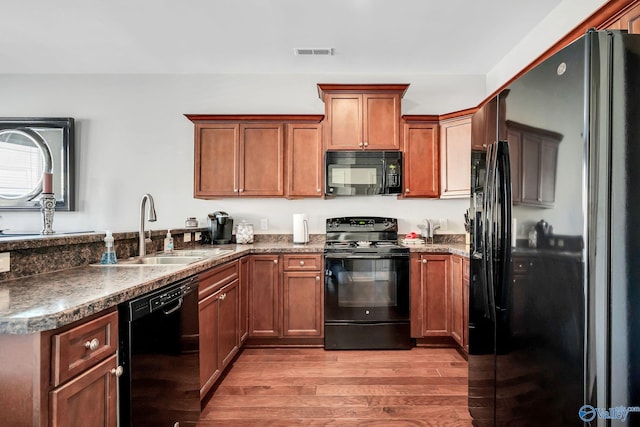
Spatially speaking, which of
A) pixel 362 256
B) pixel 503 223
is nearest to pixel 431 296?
pixel 362 256

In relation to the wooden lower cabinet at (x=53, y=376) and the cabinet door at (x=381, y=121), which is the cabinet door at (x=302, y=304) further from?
the wooden lower cabinet at (x=53, y=376)

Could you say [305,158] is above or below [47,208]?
above

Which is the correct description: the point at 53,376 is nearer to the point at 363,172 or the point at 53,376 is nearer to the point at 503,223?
the point at 503,223

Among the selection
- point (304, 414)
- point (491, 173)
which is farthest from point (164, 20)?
point (304, 414)

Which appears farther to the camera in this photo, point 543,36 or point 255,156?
point 255,156

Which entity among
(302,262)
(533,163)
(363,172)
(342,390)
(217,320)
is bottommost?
(342,390)

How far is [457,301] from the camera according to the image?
2.75 metres

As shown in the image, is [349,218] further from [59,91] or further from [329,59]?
[59,91]

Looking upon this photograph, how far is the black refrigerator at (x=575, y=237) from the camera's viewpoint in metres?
0.99

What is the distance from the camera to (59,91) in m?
3.58

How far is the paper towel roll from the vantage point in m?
3.26

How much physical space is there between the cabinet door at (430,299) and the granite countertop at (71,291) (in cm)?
198

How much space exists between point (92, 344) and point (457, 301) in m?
2.66

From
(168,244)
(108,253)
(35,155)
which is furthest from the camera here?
(35,155)
